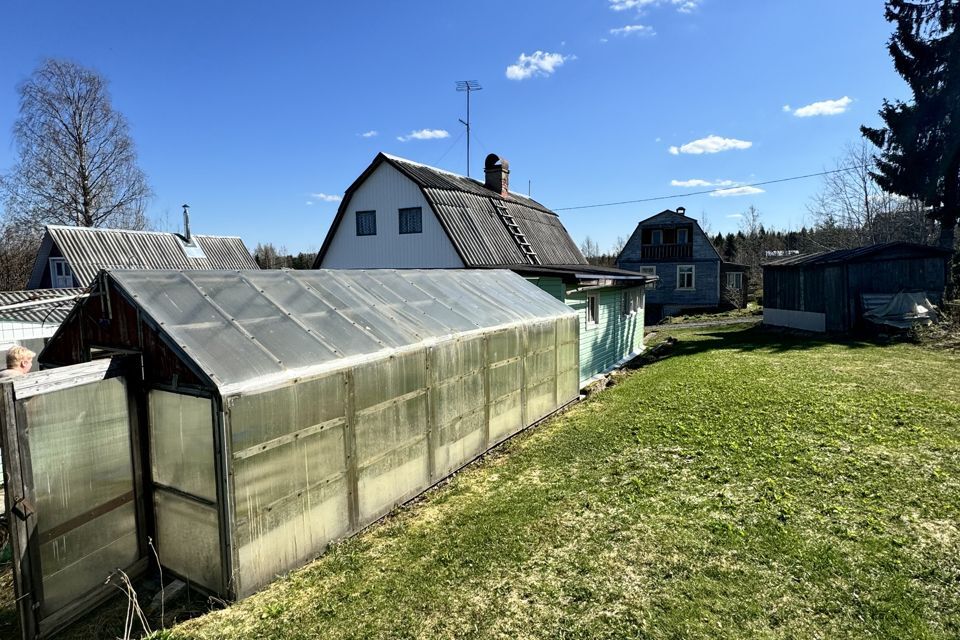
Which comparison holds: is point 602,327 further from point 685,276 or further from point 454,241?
point 685,276

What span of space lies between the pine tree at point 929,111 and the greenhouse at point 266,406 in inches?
1061

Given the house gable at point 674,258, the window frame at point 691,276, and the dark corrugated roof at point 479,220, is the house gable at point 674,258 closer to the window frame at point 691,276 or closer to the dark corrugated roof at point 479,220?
the window frame at point 691,276

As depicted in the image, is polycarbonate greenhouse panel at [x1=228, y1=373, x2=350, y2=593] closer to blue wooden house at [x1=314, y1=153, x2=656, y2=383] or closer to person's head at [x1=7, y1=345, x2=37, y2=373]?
person's head at [x1=7, y1=345, x2=37, y2=373]

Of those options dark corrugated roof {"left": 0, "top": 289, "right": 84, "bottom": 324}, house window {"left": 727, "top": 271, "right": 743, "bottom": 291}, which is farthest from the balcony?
dark corrugated roof {"left": 0, "top": 289, "right": 84, "bottom": 324}

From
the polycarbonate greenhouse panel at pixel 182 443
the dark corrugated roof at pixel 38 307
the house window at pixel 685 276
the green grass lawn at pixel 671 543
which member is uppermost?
the house window at pixel 685 276

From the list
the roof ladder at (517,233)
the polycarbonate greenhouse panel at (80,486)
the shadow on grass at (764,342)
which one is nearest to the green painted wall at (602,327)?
the shadow on grass at (764,342)

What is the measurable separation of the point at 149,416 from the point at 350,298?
3.15 meters

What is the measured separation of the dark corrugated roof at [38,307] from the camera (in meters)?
9.57

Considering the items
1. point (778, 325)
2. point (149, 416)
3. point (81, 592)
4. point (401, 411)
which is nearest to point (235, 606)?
point (81, 592)

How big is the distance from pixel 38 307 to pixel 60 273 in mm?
15745

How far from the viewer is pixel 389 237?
18812 millimetres

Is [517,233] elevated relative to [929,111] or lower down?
lower down

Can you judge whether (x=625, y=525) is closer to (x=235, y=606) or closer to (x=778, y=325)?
(x=235, y=606)

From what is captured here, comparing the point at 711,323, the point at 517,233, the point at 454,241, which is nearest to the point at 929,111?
the point at 711,323
